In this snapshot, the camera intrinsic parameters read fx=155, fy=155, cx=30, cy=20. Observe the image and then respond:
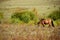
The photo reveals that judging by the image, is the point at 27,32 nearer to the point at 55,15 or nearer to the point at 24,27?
the point at 24,27

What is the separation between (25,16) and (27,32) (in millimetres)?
223

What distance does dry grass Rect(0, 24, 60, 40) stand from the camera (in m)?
2.10

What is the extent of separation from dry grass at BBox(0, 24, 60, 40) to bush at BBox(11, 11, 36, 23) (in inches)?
3.8

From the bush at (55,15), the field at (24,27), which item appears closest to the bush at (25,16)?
the field at (24,27)

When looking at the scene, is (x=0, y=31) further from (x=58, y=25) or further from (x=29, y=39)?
(x=58, y=25)

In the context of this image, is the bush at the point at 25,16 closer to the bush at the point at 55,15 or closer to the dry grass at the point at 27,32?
the dry grass at the point at 27,32

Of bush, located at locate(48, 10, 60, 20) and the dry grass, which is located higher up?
bush, located at locate(48, 10, 60, 20)

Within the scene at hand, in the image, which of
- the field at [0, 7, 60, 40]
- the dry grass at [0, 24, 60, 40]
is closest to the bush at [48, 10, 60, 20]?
the field at [0, 7, 60, 40]

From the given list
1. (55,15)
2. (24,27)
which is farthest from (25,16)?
(55,15)

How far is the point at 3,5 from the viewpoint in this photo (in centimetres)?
219

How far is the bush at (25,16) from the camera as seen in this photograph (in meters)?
2.13

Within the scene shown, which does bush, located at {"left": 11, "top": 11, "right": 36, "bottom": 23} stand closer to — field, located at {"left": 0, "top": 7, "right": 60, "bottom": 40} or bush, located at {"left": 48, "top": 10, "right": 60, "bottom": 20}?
field, located at {"left": 0, "top": 7, "right": 60, "bottom": 40}

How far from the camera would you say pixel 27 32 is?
2.12 metres

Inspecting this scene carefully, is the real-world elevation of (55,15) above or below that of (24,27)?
above
